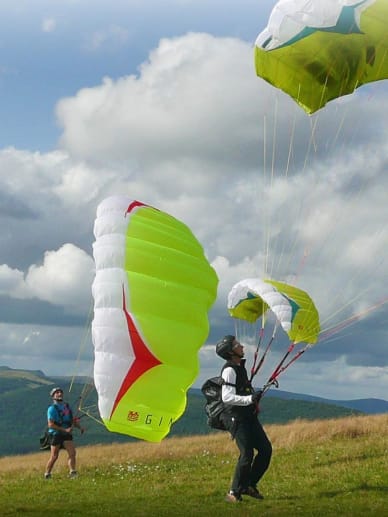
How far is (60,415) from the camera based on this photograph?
1714 cm

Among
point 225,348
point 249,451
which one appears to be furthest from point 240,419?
point 225,348

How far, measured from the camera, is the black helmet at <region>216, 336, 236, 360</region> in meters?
12.3

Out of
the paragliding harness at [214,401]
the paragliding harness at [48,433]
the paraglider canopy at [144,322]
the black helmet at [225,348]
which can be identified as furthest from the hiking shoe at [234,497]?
the paragliding harness at [48,433]

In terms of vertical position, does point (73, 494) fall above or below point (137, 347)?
below

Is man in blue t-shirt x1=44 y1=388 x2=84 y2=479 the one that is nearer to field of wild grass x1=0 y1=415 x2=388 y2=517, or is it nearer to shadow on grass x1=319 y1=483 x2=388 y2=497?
field of wild grass x1=0 y1=415 x2=388 y2=517

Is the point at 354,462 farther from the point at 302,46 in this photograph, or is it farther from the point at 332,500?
the point at 302,46

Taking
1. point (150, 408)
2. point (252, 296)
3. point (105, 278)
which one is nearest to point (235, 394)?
point (150, 408)

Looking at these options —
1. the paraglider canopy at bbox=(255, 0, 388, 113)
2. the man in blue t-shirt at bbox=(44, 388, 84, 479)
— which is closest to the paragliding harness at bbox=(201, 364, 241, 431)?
the man in blue t-shirt at bbox=(44, 388, 84, 479)

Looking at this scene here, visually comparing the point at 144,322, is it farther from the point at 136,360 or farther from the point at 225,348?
the point at 225,348

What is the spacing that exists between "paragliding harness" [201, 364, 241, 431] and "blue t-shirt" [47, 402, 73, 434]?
555 cm

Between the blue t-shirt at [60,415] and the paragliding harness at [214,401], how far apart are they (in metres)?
5.55

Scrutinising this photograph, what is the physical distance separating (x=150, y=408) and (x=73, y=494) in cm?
325

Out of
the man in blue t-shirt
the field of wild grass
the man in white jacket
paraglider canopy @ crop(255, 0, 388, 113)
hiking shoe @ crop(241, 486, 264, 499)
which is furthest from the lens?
the man in blue t-shirt

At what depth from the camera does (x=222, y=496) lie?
13508 mm
